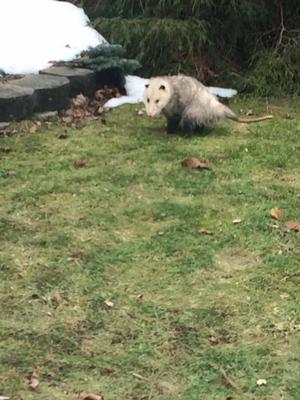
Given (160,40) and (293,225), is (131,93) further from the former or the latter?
(293,225)

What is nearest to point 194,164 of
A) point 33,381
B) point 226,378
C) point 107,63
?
point 107,63

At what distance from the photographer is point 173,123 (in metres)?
6.48

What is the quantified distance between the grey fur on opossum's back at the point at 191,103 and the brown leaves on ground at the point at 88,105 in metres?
0.97

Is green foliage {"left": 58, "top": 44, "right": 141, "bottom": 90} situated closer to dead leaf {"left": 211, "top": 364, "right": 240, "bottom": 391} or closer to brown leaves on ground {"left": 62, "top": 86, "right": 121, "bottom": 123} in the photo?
brown leaves on ground {"left": 62, "top": 86, "right": 121, "bottom": 123}

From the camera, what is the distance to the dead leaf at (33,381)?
9.78 feet

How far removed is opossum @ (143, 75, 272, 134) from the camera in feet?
20.4

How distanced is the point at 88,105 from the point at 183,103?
1357 millimetres

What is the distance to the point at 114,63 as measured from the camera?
25.1 ft

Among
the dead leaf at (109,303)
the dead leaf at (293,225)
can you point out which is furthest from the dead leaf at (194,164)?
the dead leaf at (109,303)

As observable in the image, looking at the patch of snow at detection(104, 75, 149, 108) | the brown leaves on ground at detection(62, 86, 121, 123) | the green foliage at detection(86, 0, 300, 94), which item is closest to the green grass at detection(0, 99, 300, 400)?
the brown leaves on ground at detection(62, 86, 121, 123)

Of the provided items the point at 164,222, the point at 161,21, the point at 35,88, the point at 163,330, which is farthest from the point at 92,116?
the point at 163,330

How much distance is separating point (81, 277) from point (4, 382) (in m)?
0.95

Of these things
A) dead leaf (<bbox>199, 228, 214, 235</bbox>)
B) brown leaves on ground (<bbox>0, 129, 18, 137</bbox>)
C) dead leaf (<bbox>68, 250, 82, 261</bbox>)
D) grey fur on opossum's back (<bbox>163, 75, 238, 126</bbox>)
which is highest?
grey fur on opossum's back (<bbox>163, 75, 238, 126</bbox>)

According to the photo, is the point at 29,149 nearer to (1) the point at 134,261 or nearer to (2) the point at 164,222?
(2) the point at 164,222
